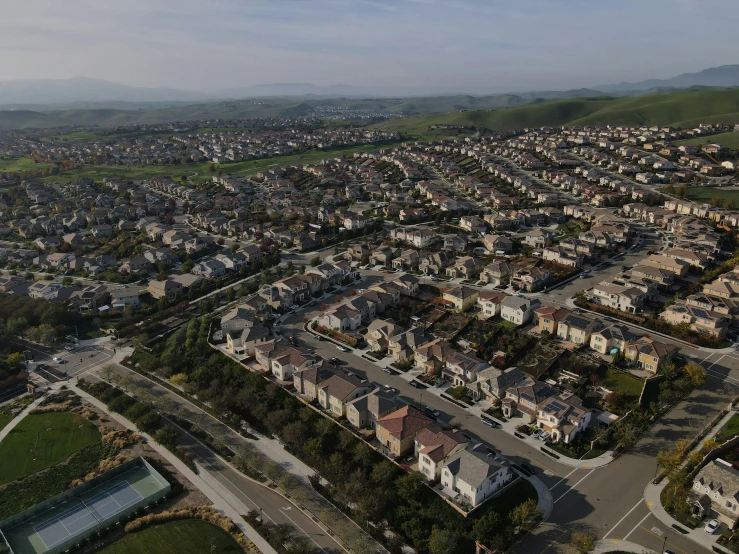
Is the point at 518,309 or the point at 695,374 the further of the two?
the point at 518,309

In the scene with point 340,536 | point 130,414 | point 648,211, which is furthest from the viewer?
point 648,211

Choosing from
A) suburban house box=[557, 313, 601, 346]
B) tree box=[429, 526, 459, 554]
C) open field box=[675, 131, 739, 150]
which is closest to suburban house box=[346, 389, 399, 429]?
tree box=[429, 526, 459, 554]

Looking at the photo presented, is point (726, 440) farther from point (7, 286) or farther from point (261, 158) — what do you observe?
point (261, 158)

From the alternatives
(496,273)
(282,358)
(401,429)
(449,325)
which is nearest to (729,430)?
(401,429)

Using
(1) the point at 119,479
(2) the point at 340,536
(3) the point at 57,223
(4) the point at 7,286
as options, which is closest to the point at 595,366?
(2) the point at 340,536

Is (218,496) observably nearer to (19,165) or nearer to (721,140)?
(721,140)
